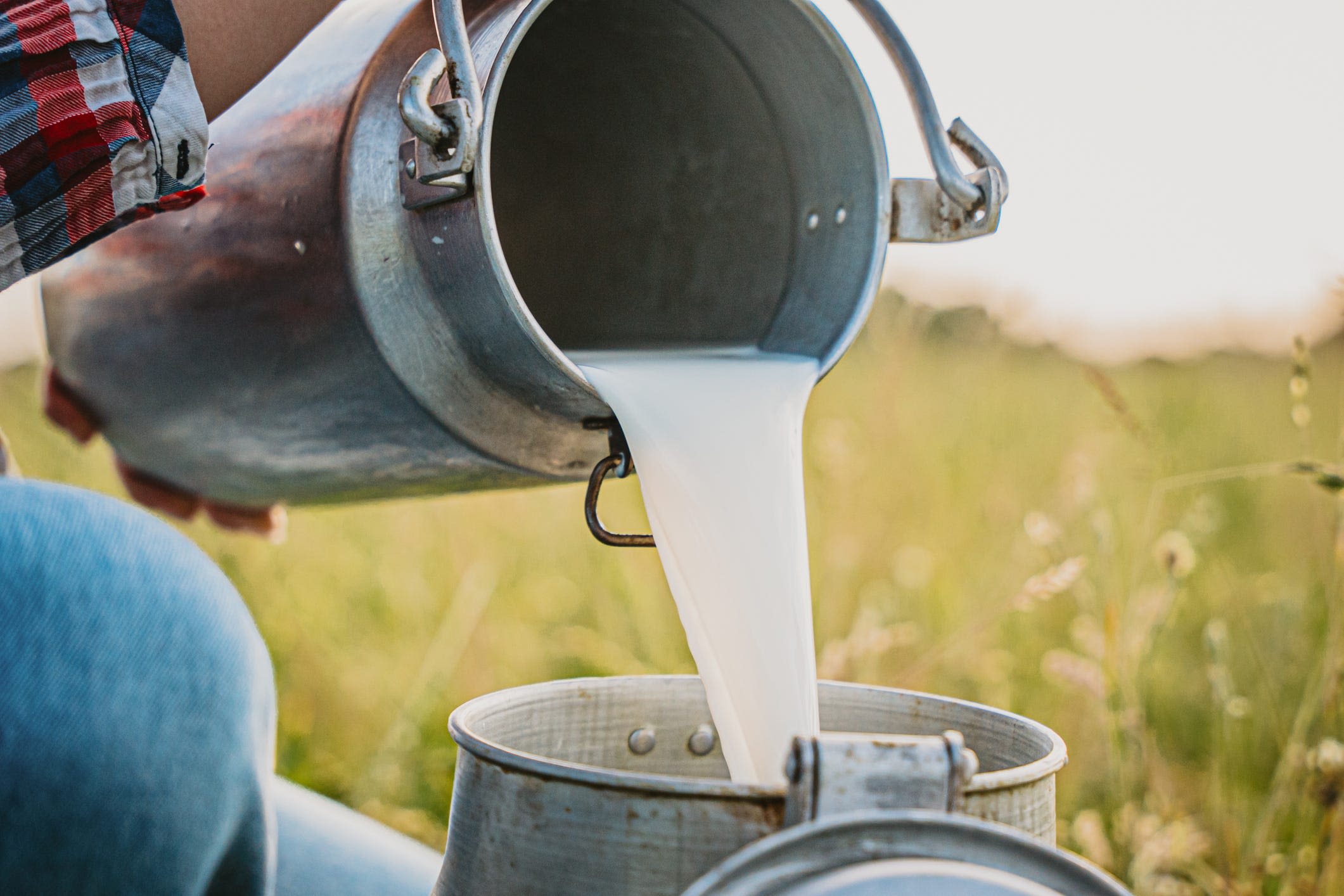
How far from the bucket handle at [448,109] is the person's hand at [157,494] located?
52 cm

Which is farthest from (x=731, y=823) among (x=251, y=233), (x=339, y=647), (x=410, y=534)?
(x=410, y=534)

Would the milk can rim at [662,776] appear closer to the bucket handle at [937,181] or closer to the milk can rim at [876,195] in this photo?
the milk can rim at [876,195]

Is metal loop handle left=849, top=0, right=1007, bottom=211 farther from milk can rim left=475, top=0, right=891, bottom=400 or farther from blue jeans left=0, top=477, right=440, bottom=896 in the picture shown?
blue jeans left=0, top=477, right=440, bottom=896

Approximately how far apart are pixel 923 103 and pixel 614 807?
507 mm

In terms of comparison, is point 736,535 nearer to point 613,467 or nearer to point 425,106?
point 613,467

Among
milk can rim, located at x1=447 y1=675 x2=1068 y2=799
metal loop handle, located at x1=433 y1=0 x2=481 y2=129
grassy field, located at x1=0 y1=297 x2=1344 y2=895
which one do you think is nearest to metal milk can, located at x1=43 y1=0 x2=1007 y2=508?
metal loop handle, located at x1=433 y1=0 x2=481 y2=129

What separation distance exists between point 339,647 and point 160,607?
1.31 metres

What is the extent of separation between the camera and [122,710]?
416 millimetres

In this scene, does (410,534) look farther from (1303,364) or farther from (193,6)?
(1303,364)

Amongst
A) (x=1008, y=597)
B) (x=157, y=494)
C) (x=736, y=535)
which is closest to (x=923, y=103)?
(x=736, y=535)

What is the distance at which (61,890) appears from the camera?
1.34ft

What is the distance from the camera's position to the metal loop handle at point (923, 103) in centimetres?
80

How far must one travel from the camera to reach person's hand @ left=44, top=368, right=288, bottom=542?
1.07 m

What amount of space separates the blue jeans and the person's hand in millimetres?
662
